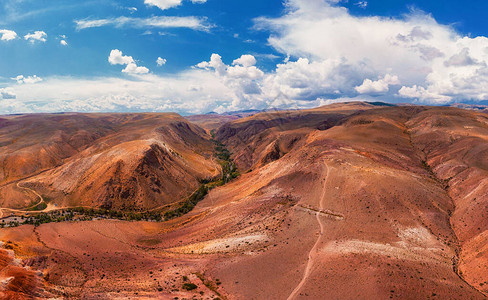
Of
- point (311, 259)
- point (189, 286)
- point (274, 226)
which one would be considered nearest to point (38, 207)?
point (189, 286)

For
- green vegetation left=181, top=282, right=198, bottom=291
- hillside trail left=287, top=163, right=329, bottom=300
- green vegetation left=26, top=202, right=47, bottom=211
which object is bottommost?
green vegetation left=26, top=202, right=47, bottom=211

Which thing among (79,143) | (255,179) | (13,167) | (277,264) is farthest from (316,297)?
(79,143)

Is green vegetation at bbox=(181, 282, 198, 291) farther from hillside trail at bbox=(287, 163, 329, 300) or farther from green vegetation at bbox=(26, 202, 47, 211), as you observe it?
green vegetation at bbox=(26, 202, 47, 211)

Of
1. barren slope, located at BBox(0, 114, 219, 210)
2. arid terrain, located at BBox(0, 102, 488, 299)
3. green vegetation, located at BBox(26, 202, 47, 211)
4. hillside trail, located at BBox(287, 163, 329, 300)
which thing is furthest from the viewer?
barren slope, located at BBox(0, 114, 219, 210)

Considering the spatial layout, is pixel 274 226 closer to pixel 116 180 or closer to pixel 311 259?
pixel 311 259

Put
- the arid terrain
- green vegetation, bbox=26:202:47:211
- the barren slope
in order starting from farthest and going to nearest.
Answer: the barren slope < green vegetation, bbox=26:202:47:211 < the arid terrain

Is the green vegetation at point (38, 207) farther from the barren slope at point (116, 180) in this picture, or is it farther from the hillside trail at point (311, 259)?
the hillside trail at point (311, 259)

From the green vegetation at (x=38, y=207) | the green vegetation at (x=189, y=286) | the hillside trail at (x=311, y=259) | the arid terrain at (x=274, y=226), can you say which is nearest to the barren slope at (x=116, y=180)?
the arid terrain at (x=274, y=226)

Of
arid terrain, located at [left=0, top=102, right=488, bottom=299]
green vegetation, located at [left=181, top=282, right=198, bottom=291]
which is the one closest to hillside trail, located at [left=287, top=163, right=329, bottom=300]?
arid terrain, located at [left=0, top=102, right=488, bottom=299]
